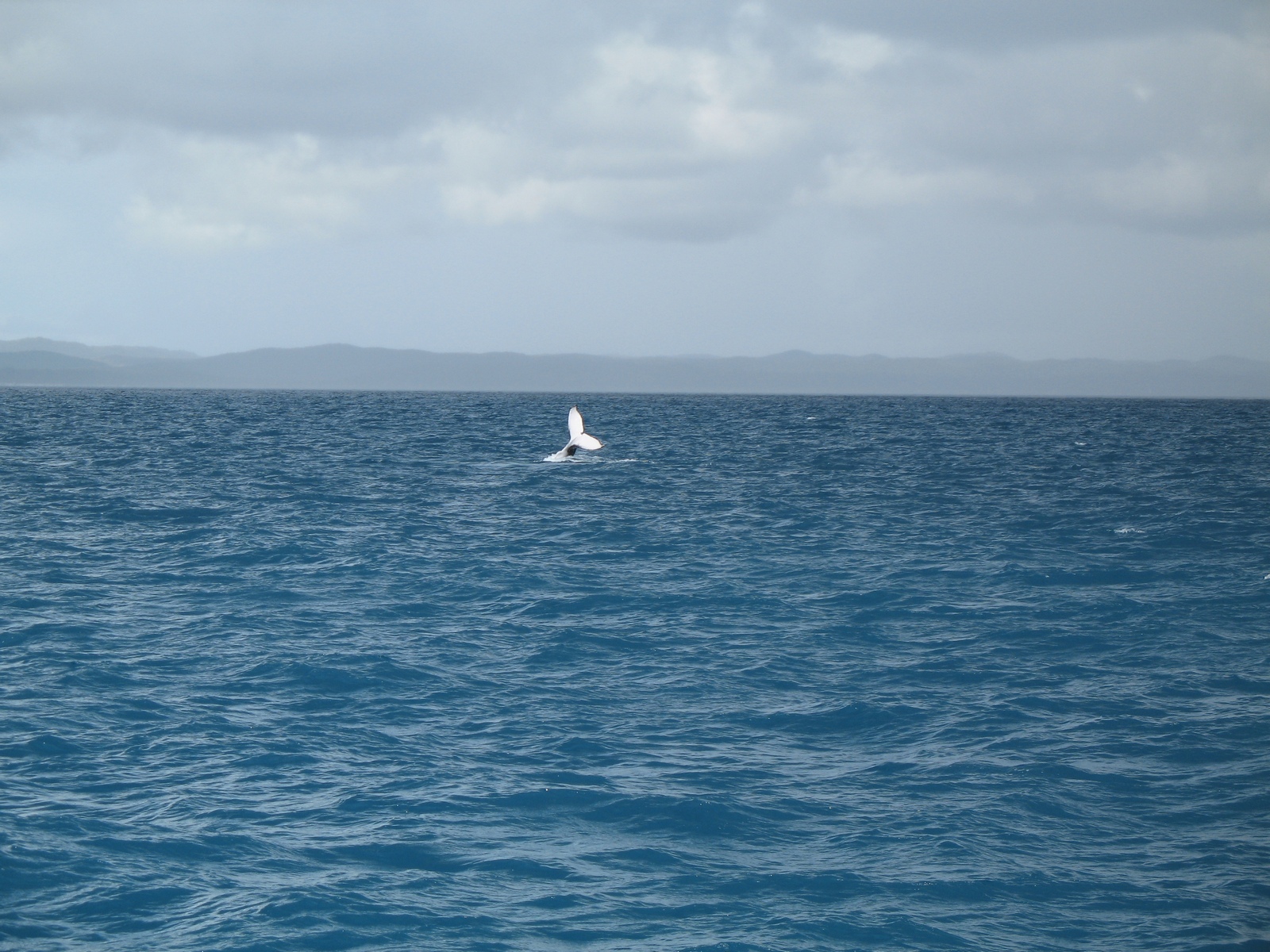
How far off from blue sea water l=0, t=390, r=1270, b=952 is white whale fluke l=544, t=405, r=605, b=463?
19452 mm

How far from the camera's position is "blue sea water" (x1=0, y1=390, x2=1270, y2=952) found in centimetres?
1406

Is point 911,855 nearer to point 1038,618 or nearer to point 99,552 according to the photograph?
point 1038,618

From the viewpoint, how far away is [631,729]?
20562 millimetres

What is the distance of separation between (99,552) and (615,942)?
94.2 ft

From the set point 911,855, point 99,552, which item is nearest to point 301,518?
point 99,552

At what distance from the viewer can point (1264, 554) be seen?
37938 mm

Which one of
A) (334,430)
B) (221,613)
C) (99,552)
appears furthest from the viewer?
(334,430)

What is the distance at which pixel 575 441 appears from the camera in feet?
226

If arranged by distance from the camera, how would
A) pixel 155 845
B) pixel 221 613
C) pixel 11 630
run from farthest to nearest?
1. pixel 221 613
2. pixel 11 630
3. pixel 155 845

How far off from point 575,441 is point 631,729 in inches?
1925

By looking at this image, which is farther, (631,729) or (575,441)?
(575,441)

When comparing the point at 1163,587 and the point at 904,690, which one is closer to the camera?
the point at 904,690

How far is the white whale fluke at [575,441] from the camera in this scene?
66.3 meters

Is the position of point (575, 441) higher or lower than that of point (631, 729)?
higher
